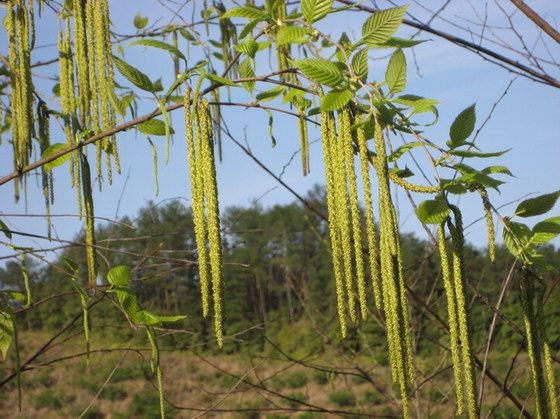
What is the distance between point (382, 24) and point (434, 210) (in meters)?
0.30

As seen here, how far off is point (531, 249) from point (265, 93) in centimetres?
60

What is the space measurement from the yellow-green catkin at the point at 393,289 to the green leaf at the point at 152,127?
24.2 inches

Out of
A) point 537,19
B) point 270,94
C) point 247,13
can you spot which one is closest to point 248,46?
point 247,13

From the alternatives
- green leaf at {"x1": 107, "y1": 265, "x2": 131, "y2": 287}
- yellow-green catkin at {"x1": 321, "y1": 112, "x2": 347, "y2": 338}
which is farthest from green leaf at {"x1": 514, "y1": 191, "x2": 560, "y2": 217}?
green leaf at {"x1": 107, "y1": 265, "x2": 131, "y2": 287}

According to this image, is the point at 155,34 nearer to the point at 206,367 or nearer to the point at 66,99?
the point at 66,99

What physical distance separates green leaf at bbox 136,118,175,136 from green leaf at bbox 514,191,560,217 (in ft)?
2.34

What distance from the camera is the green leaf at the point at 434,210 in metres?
0.98

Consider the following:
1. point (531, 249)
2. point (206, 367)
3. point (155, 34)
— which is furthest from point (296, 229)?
point (531, 249)

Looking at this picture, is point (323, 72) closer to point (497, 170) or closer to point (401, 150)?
point (401, 150)

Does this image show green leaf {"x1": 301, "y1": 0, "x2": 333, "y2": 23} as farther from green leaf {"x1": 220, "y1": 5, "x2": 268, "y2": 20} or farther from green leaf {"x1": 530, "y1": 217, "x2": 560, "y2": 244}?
green leaf {"x1": 530, "y1": 217, "x2": 560, "y2": 244}

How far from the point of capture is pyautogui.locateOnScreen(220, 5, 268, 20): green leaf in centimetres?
116

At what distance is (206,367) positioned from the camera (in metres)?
15.3

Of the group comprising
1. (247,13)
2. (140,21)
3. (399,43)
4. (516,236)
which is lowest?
(516,236)

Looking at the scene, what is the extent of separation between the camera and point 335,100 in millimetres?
995
